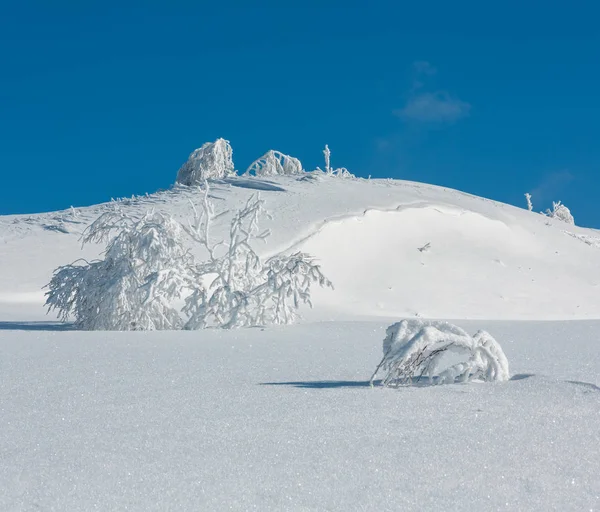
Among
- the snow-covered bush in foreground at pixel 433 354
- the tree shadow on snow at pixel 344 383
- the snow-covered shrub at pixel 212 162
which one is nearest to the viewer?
the snow-covered bush in foreground at pixel 433 354

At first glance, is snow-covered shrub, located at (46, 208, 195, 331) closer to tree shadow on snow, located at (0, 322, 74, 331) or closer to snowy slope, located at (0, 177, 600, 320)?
tree shadow on snow, located at (0, 322, 74, 331)

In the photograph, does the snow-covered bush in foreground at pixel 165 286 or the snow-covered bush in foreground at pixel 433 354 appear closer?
the snow-covered bush in foreground at pixel 433 354

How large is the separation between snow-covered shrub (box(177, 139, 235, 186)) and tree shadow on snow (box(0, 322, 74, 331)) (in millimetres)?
15341

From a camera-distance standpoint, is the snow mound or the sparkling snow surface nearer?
the sparkling snow surface

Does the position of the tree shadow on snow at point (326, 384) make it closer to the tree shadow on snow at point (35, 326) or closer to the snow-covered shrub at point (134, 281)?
the snow-covered shrub at point (134, 281)

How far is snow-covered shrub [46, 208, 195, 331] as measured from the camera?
32.0 feet

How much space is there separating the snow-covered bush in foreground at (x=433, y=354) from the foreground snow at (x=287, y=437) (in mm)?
173

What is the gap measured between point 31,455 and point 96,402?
3.74ft

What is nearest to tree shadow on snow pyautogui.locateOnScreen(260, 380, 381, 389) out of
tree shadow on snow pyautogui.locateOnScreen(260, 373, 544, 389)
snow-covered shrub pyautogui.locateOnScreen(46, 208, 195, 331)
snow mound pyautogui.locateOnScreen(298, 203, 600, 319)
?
tree shadow on snow pyautogui.locateOnScreen(260, 373, 544, 389)

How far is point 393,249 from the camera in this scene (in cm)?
2003

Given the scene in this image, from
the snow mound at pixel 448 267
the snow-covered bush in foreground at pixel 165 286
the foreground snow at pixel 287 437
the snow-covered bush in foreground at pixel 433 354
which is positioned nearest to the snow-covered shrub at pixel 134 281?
the snow-covered bush in foreground at pixel 165 286

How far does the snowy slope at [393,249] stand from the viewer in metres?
16.9

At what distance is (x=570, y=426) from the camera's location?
368 centimetres

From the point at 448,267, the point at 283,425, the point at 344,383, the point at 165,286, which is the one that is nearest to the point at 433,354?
the point at 344,383
